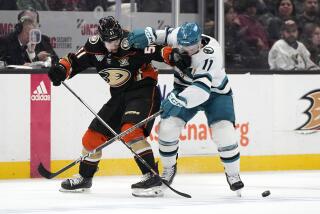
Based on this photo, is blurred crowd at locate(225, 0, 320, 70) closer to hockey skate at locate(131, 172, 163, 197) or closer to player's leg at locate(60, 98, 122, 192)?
player's leg at locate(60, 98, 122, 192)

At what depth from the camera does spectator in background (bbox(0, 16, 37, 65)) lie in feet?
23.8

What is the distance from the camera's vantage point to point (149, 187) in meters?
5.96

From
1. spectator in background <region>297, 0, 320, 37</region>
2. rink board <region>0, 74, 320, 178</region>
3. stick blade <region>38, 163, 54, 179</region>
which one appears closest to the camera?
stick blade <region>38, 163, 54, 179</region>

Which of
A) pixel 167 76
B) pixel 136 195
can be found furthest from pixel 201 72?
pixel 167 76

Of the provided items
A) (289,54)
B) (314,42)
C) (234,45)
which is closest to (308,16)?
(314,42)

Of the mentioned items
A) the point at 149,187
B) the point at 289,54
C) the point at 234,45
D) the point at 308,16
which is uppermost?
the point at 308,16

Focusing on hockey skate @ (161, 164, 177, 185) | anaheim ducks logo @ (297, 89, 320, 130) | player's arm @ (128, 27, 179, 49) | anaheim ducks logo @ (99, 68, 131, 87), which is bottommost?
anaheim ducks logo @ (297, 89, 320, 130)

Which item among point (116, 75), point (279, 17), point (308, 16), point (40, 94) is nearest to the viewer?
point (116, 75)

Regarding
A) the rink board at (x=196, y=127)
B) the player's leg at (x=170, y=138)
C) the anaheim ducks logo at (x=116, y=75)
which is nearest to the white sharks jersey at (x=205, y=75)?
the player's leg at (x=170, y=138)

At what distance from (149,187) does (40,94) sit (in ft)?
4.71

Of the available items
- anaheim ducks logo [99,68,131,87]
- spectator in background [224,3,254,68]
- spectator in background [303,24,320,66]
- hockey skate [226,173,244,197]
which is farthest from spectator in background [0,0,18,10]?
spectator in background [303,24,320,66]

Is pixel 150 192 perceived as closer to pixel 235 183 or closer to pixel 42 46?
pixel 235 183

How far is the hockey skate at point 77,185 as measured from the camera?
6160mm

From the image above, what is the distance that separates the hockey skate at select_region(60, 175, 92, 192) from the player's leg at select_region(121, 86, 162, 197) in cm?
33
